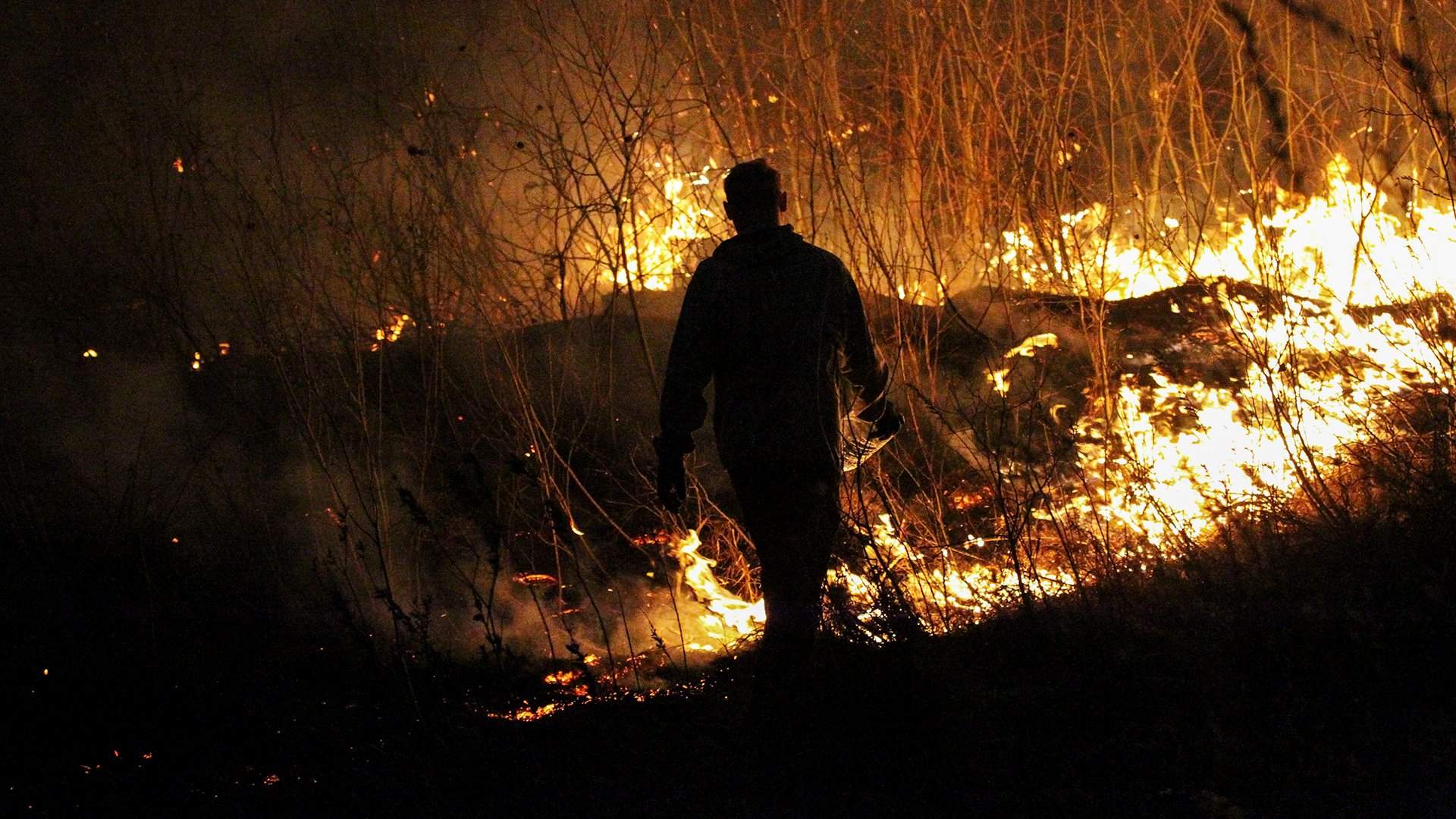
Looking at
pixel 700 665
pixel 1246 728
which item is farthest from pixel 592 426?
pixel 1246 728

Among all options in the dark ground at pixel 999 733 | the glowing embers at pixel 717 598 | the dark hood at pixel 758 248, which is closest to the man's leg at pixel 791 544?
the dark ground at pixel 999 733

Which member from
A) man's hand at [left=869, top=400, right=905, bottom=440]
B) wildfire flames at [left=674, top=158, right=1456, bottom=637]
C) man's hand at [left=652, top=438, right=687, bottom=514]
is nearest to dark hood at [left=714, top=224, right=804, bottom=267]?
man's hand at [left=652, top=438, right=687, bottom=514]

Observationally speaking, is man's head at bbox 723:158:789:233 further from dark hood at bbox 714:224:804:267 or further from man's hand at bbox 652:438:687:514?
man's hand at bbox 652:438:687:514

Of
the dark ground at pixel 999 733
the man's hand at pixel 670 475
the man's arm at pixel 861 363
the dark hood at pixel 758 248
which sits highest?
the dark hood at pixel 758 248

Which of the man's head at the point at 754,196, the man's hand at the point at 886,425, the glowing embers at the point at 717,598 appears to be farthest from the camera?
the glowing embers at the point at 717,598

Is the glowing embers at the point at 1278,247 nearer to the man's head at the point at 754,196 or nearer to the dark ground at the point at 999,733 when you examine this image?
the dark ground at the point at 999,733

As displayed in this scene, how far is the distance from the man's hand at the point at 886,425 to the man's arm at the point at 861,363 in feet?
0.05

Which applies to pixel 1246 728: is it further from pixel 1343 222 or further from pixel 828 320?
pixel 1343 222

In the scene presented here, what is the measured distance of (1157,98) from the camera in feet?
20.0

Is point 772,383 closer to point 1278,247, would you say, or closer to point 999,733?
point 999,733

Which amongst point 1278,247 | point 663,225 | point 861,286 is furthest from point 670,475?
point 663,225

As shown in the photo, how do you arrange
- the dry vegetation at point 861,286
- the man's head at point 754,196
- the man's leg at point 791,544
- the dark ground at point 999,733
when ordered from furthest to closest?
the dry vegetation at point 861,286, the man's leg at point 791,544, the man's head at point 754,196, the dark ground at point 999,733

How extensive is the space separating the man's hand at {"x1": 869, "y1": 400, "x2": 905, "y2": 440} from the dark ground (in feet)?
2.33

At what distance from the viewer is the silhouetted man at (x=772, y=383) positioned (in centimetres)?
341
